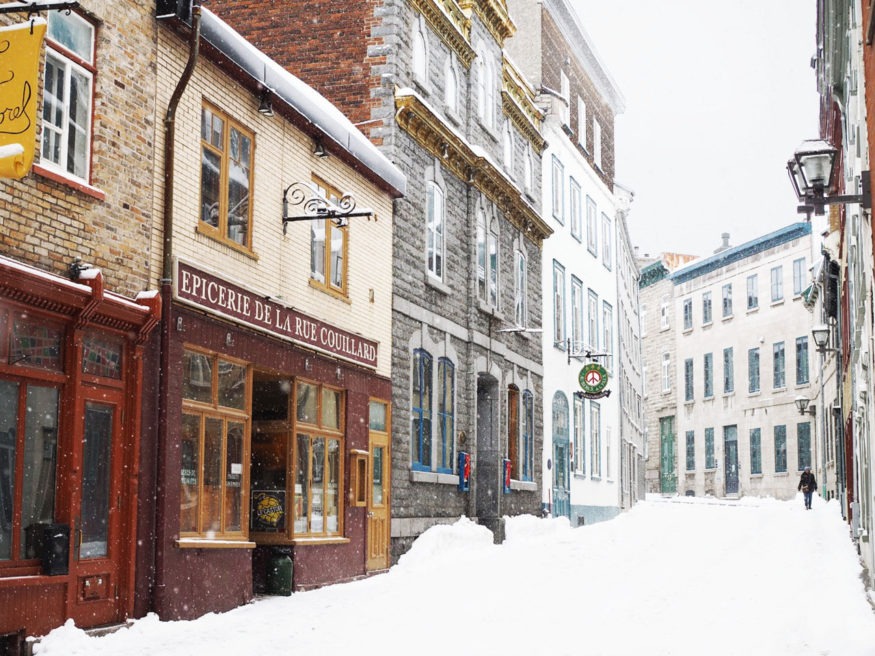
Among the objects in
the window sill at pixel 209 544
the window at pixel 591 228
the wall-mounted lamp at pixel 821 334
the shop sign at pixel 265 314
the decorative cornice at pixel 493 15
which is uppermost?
the decorative cornice at pixel 493 15

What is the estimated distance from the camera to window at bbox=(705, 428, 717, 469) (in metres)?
59.8

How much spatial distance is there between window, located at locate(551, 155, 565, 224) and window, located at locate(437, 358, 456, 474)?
947 centimetres

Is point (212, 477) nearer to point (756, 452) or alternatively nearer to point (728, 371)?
point (756, 452)

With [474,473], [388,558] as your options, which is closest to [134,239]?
[388,558]

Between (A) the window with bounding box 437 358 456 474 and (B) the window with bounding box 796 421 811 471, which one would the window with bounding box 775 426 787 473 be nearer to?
(B) the window with bounding box 796 421 811 471

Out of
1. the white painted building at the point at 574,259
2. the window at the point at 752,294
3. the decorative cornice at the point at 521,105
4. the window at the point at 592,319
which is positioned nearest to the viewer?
the decorative cornice at the point at 521,105

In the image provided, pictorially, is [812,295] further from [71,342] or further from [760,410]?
[71,342]

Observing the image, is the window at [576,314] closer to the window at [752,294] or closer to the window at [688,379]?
the window at [752,294]

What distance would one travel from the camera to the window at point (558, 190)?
102 feet

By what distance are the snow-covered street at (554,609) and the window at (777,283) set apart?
33.7m

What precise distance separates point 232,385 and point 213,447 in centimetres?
88

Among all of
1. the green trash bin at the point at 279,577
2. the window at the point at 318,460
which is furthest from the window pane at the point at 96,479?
the window at the point at 318,460

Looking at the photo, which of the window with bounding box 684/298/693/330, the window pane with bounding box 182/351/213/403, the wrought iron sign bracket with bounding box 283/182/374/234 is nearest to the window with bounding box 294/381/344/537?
the wrought iron sign bracket with bounding box 283/182/374/234

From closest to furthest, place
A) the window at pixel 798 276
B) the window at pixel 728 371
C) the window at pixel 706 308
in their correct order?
the window at pixel 798 276 → the window at pixel 728 371 → the window at pixel 706 308
